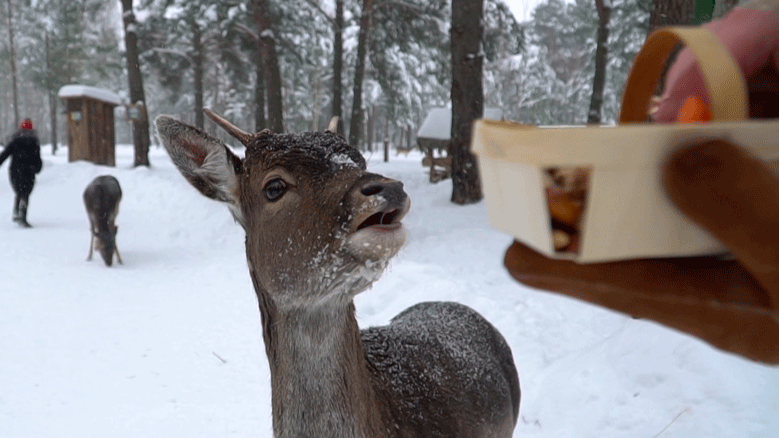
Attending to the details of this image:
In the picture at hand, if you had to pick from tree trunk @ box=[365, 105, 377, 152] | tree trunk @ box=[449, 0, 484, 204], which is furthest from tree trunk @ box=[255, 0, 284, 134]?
tree trunk @ box=[365, 105, 377, 152]

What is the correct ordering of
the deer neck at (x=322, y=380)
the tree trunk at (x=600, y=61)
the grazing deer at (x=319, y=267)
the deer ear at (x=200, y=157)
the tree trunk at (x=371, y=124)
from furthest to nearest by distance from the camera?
the tree trunk at (x=371, y=124), the tree trunk at (x=600, y=61), the deer ear at (x=200, y=157), the deer neck at (x=322, y=380), the grazing deer at (x=319, y=267)

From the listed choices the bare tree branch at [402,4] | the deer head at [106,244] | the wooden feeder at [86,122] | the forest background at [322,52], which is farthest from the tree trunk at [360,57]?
the deer head at [106,244]

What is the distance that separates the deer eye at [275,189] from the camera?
2.46 meters

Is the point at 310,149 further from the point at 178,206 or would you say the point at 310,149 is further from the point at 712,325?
the point at 178,206

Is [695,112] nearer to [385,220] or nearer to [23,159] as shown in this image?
[385,220]

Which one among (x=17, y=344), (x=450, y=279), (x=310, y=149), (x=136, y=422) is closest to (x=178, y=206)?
(x=17, y=344)

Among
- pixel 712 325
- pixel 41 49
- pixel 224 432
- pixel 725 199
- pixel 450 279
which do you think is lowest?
pixel 224 432

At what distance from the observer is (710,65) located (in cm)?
84

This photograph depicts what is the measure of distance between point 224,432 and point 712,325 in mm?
4607

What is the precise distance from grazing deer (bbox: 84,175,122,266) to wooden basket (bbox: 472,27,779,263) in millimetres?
10411

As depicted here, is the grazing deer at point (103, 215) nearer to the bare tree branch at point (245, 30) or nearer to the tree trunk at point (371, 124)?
the bare tree branch at point (245, 30)

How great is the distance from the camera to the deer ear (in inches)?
100

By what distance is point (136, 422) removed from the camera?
4.75 meters

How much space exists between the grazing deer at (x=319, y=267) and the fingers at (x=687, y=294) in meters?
1.26
